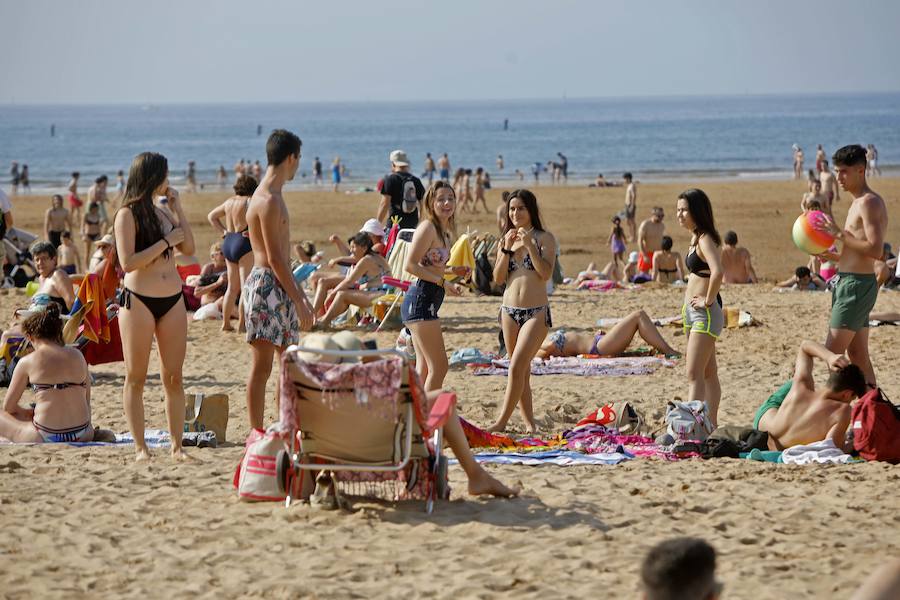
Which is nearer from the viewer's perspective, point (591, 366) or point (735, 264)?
point (591, 366)

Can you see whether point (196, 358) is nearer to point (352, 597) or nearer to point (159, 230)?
point (159, 230)

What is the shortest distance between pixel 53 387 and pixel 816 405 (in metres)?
4.48

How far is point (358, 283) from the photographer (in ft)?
40.5

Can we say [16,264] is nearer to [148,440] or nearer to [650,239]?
[650,239]

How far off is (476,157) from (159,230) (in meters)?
63.6

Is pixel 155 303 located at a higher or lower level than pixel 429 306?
higher

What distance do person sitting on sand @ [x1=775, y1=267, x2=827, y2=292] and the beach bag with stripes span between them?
1066 centimetres

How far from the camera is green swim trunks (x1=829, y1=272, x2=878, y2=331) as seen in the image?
22.2 feet

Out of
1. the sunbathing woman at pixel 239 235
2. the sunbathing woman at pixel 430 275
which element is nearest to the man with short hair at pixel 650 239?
the sunbathing woman at pixel 239 235

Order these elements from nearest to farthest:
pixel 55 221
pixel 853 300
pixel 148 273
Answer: pixel 148 273, pixel 853 300, pixel 55 221

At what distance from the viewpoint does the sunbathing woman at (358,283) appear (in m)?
12.0

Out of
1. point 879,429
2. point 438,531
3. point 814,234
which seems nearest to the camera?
point 438,531

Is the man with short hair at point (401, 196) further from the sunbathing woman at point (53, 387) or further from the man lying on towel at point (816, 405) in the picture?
the man lying on towel at point (816, 405)

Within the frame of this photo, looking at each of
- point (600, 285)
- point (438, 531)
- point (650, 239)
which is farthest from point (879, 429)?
point (650, 239)
